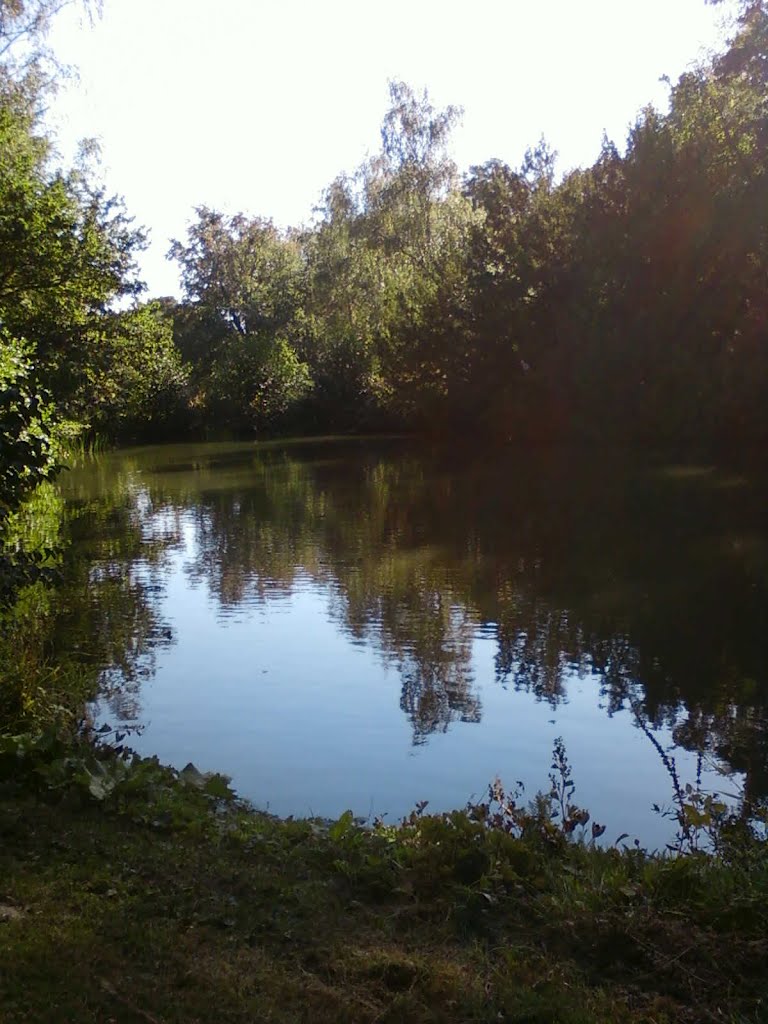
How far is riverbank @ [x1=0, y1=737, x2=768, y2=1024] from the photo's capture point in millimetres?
3150

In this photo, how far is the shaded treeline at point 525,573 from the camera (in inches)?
344

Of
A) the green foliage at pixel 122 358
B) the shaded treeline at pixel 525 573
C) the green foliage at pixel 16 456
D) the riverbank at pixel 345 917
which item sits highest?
the green foliage at pixel 122 358

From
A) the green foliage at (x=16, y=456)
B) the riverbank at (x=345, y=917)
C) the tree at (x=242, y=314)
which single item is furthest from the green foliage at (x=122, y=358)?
the riverbank at (x=345, y=917)

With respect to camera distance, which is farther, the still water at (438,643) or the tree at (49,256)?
the tree at (49,256)

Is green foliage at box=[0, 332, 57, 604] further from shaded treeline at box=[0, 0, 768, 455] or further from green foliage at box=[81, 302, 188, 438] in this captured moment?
green foliage at box=[81, 302, 188, 438]

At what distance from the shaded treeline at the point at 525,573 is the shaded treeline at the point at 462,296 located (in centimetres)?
413

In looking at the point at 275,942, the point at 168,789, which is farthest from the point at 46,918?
the point at 168,789

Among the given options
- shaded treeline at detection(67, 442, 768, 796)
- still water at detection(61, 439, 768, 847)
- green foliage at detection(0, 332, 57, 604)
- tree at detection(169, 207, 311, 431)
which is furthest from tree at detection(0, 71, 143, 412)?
tree at detection(169, 207, 311, 431)

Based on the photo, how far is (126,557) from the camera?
1594cm

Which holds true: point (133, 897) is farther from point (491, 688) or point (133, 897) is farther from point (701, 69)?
point (701, 69)

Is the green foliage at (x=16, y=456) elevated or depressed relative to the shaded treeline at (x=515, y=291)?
depressed

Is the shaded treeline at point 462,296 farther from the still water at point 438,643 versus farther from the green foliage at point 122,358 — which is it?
the still water at point 438,643

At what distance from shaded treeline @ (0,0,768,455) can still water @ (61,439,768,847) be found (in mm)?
4521

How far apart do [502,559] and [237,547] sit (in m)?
4.53
